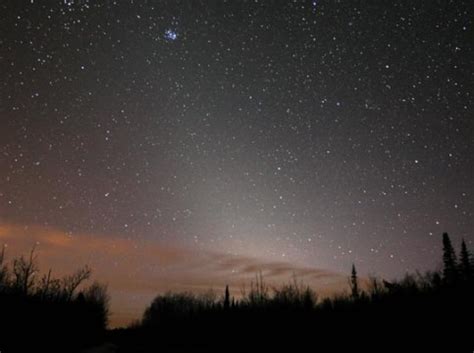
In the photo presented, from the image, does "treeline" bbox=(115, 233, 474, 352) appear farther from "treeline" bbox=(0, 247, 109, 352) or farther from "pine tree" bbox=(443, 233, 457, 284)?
"pine tree" bbox=(443, 233, 457, 284)

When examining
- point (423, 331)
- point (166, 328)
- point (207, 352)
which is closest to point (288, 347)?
point (207, 352)

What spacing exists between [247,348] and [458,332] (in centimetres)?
1248

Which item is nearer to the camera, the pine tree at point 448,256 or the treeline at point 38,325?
the treeline at point 38,325

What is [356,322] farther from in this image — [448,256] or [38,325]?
[448,256]

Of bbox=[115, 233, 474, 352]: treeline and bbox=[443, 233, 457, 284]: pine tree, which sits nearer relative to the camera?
bbox=[115, 233, 474, 352]: treeline

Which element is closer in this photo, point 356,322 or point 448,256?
point 356,322

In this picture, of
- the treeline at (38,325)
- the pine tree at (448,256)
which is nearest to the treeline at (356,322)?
the treeline at (38,325)

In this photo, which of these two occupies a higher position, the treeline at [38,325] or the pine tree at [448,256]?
the pine tree at [448,256]

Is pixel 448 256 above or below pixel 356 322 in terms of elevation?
above

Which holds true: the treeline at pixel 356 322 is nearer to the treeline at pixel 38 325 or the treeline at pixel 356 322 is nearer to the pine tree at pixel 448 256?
the treeline at pixel 38 325

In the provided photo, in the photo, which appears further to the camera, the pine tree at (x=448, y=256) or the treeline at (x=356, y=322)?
the pine tree at (x=448, y=256)

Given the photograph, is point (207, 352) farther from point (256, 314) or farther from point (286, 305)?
point (286, 305)

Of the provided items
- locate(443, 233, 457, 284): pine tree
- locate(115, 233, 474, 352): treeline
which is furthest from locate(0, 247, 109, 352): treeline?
locate(443, 233, 457, 284): pine tree

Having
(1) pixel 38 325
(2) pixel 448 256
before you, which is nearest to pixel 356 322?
(1) pixel 38 325
